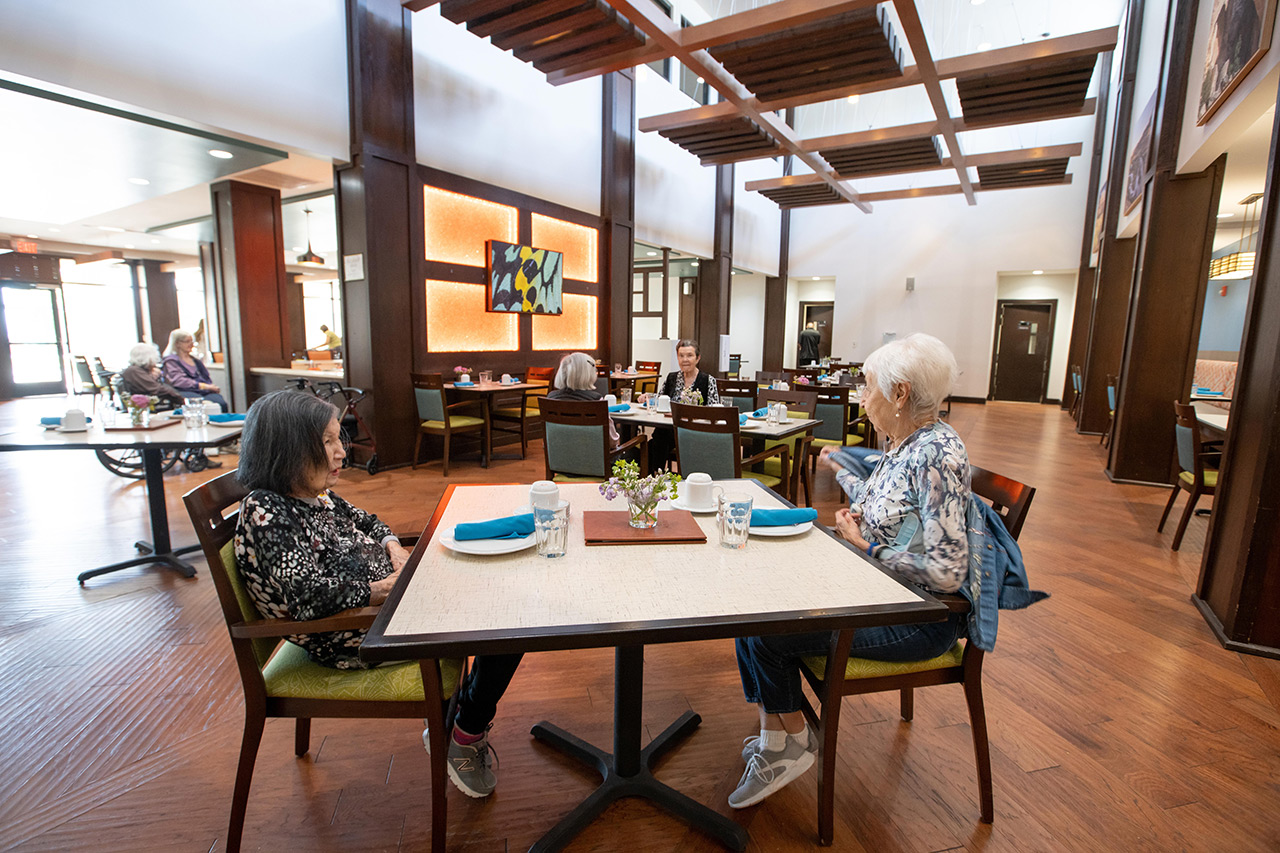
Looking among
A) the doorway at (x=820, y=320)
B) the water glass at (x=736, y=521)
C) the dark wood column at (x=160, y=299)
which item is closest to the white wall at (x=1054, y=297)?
the doorway at (x=820, y=320)

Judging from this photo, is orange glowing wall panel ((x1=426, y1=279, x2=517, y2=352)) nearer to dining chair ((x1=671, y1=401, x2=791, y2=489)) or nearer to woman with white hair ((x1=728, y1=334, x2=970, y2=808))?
dining chair ((x1=671, y1=401, x2=791, y2=489))

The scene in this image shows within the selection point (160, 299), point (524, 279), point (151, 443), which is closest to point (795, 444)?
point (151, 443)

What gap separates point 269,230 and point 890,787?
7867mm

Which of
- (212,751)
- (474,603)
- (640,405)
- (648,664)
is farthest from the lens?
(640,405)

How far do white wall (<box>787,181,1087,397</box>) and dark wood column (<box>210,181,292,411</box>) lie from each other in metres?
11.2

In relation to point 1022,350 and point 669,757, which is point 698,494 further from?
point 1022,350

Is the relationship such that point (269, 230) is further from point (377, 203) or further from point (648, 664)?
point (648, 664)

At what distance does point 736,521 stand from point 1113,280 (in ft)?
31.3

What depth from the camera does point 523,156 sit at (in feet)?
22.6

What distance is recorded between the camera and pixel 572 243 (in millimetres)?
7766

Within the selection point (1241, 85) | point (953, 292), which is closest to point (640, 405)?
point (1241, 85)

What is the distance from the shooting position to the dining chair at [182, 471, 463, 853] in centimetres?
138

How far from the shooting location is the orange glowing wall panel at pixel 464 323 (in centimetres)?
617

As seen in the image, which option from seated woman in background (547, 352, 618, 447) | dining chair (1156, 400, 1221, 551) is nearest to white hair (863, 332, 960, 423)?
seated woman in background (547, 352, 618, 447)
